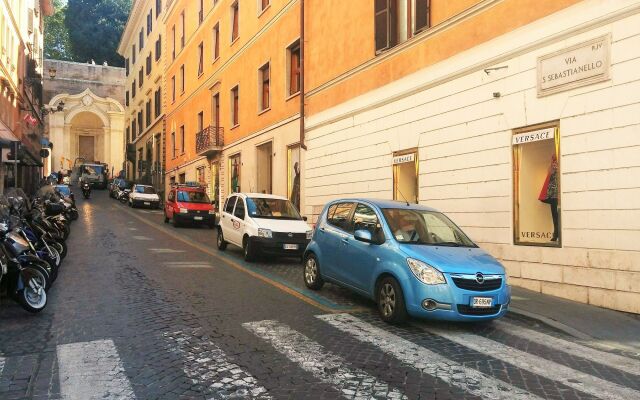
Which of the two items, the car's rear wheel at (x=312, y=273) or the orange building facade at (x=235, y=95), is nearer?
the car's rear wheel at (x=312, y=273)

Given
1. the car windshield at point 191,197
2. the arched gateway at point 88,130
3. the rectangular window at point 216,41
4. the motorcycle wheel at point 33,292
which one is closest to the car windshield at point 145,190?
the rectangular window at point 216,41

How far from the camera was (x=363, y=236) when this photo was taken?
7.15 metres

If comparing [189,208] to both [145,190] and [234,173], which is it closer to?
[234,173]

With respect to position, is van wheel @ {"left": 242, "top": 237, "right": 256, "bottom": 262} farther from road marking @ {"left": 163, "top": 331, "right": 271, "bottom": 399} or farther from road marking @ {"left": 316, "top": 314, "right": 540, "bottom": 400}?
road marking @ {"left": 163, "top": 331, "right": 271, "bottom": 399}

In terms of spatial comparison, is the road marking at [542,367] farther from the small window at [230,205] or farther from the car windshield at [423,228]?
the small window at [230,205]

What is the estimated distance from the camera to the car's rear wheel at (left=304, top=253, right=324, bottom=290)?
8680 mm

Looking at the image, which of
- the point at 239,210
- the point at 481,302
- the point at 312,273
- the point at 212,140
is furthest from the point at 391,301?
the point at 212,140

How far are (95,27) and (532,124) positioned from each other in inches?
2799

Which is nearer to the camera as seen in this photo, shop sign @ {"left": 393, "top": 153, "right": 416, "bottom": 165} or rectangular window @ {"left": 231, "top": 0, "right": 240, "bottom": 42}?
shop sign @ {"left": 393, "top": 153, "right": 416, "bottom": 165}

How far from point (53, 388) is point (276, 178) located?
16955 mm

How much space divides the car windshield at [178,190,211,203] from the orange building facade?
2195 millimetres

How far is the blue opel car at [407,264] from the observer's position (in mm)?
6312

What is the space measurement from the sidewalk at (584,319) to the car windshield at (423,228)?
1411mm

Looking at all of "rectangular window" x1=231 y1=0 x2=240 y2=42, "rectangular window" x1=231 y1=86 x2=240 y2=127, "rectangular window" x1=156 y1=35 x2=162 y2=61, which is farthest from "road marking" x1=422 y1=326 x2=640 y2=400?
"rectangular window" x1=156 y1=35 x2=162 y2=61
